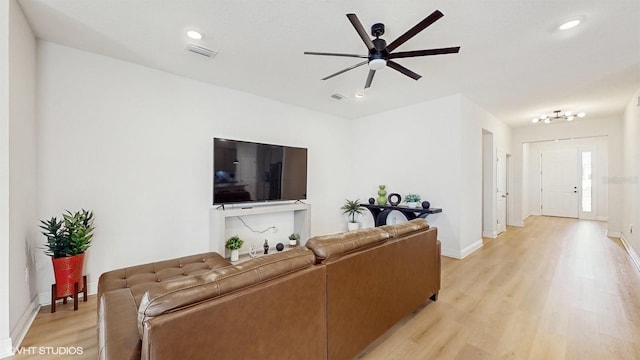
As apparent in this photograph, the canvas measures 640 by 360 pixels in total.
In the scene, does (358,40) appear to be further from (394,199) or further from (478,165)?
(478,165)

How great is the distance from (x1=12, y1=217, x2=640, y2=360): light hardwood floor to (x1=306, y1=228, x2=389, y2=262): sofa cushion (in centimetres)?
81

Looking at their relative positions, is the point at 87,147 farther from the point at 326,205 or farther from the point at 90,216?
the point at 326,205

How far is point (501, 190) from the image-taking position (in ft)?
20.3

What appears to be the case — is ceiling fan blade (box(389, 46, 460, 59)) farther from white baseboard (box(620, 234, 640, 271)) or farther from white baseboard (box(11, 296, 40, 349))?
white baseboard (box(620, 234, 640, 271))

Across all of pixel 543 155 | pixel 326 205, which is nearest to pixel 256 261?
pixel 326 205

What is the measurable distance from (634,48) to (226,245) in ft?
17.3

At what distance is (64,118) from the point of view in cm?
275

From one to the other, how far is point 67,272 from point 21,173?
0.96m

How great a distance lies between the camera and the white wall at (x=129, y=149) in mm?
2709

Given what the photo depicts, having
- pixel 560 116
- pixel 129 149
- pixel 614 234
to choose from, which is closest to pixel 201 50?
pixel 129 149

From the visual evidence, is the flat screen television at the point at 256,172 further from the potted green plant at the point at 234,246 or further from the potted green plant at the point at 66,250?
the potted green plant at the point at 66,250

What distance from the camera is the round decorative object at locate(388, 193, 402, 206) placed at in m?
4.70

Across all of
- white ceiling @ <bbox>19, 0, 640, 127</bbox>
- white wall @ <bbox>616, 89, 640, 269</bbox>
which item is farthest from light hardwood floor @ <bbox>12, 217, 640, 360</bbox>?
white ceiling @ <bbox>19, 0, 640, 127</bbox>

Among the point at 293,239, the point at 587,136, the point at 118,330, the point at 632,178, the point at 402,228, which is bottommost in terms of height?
the point at 293,239
